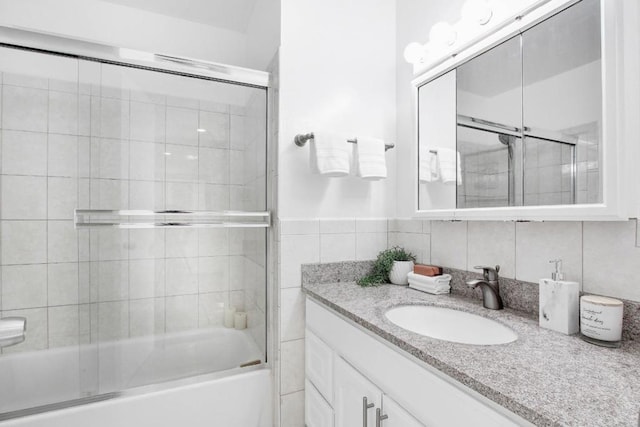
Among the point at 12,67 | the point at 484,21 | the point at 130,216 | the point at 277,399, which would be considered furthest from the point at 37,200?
the point at 484,21

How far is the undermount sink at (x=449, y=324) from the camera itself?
112cm

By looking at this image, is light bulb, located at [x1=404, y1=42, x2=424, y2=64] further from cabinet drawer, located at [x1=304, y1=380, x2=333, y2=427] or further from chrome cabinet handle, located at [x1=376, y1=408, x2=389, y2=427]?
cabinet drawer, located at [x1=304, y1=380, x2=333, y2=427]

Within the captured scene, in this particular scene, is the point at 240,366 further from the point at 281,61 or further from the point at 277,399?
the point at 281,61

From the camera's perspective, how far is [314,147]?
1536 mm

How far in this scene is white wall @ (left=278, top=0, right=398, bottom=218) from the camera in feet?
5.30

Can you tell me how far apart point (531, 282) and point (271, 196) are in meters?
1.18

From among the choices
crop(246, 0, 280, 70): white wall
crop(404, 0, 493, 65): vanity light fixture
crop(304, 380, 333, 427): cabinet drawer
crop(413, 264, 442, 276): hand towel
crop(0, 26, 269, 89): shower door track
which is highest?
crop(246, 0, 280, 70): white wall

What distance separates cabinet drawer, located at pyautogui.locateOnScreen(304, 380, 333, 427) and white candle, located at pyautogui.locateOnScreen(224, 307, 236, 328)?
18.9 inches

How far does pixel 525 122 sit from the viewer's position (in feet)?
3.72

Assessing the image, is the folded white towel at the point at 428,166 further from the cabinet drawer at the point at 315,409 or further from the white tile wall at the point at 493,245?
the cabinet drawer at the point at 315,409

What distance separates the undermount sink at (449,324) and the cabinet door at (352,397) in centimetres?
24

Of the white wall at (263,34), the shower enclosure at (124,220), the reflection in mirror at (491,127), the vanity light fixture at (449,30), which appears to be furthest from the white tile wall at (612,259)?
the white wall at (263,34)

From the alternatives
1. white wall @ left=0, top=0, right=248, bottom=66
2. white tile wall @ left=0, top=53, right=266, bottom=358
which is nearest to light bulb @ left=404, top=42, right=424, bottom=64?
white tile wall @ left=0, top=53, right=266, bottom=358

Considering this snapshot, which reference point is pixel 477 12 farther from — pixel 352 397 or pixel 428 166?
pixel 352 397
